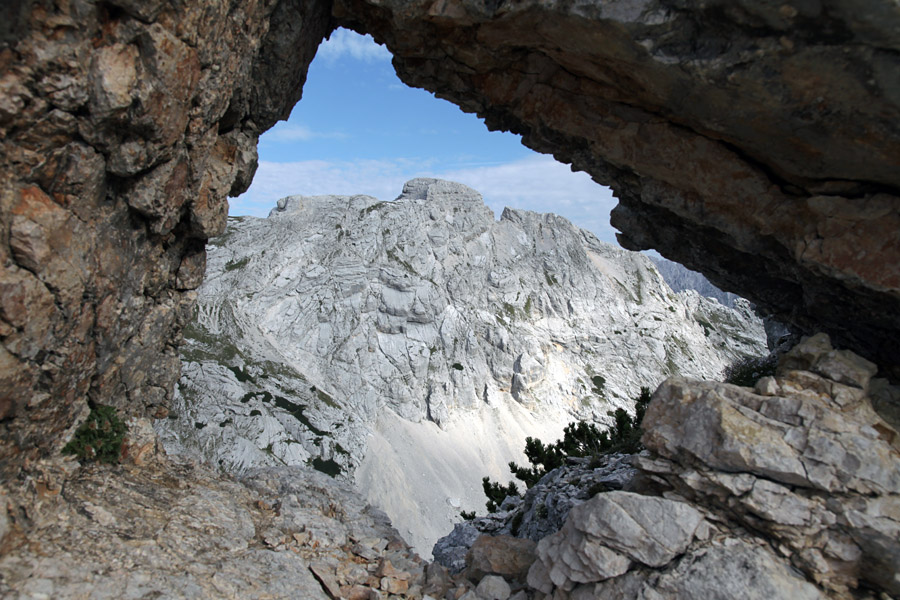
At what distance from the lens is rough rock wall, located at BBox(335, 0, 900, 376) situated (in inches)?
441

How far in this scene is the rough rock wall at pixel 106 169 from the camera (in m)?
10.7

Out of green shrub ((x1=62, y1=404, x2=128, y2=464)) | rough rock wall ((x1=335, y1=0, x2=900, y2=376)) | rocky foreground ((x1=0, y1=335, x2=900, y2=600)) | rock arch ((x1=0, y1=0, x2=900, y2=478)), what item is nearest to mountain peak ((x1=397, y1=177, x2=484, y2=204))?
rough rock wall ((x1=335, y1=0, x2=900, y2=376))

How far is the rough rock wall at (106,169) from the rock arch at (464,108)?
6 cm

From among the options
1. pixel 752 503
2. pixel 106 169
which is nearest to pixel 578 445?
pixel 752 503

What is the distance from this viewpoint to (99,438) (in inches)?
622

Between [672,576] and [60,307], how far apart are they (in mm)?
17249

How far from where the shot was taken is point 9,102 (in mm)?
9961

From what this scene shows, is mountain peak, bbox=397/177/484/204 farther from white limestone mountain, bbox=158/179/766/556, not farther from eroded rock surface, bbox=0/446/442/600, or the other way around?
eroded rock surface, bbox=0/446/442/600

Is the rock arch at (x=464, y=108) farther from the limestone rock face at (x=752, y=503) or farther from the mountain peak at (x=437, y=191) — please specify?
the mountain peak at (x=437, y=191)

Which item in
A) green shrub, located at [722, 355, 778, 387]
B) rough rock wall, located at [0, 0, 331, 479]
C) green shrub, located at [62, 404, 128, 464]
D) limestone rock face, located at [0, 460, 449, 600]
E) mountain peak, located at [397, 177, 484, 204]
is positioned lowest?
limestone rock face, located at [0, 460, 449, 600]

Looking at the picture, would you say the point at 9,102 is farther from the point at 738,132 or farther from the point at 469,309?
the point at 469,309

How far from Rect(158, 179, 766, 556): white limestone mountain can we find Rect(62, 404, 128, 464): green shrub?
43.5 m

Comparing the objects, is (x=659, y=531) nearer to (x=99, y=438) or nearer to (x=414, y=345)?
(x=99, y=438)

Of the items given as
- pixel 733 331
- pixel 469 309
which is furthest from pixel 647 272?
pixel 469 309
